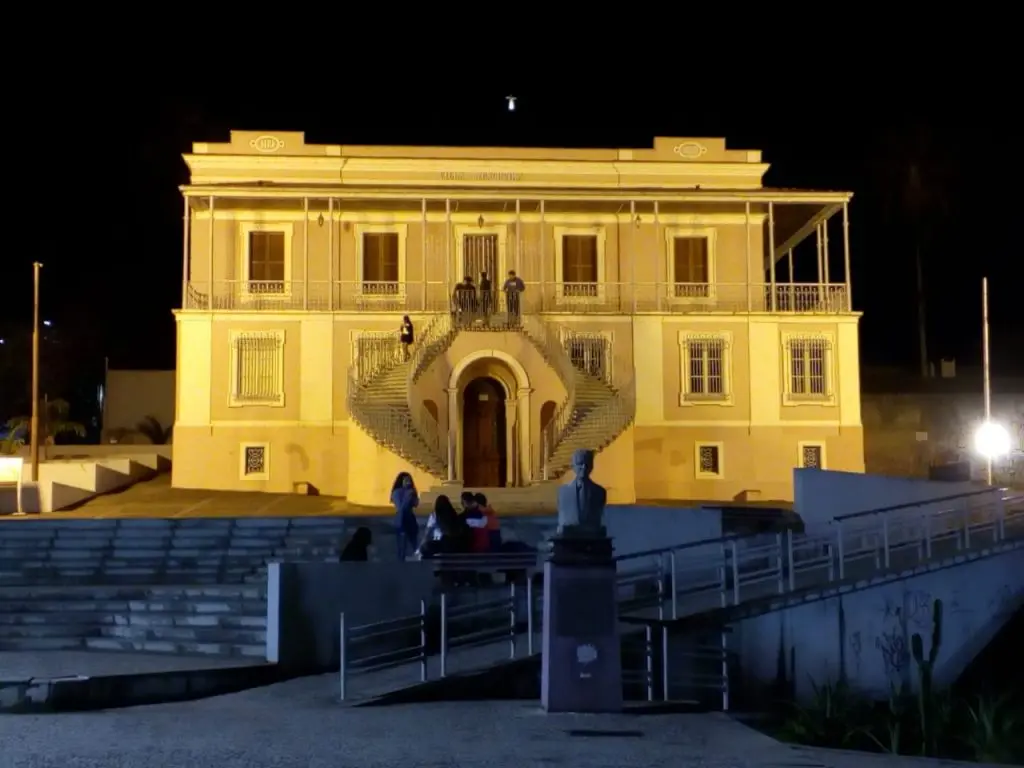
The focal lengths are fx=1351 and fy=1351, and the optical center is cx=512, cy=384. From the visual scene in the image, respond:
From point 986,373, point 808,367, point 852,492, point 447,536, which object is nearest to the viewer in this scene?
point 447,536

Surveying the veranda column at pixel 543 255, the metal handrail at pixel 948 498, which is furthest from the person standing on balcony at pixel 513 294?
the metal handrail at pixel 948 498

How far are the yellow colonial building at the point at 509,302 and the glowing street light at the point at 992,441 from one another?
3681 millimetres

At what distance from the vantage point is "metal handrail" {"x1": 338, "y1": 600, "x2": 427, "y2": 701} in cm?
1408

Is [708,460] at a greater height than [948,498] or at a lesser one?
greater

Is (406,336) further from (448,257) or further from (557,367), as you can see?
(448,257)

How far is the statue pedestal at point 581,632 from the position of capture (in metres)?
12.8

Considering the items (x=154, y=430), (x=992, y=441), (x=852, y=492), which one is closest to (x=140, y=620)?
(x=852, y=492)

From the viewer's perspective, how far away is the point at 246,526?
24.0 metres

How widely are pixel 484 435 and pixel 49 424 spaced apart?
18.8 metres

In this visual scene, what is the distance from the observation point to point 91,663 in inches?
612

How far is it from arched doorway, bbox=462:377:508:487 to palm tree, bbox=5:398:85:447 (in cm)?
1484

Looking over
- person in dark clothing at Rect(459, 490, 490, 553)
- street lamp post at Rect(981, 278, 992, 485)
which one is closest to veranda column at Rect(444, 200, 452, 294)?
street lamp post at Rect(981, 278, 992, 485)

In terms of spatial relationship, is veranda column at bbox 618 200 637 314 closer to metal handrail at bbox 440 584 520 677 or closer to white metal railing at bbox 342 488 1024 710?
white metal railing at bbox 342 488 1024 710

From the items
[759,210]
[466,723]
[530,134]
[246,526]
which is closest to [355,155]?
[530,134]
